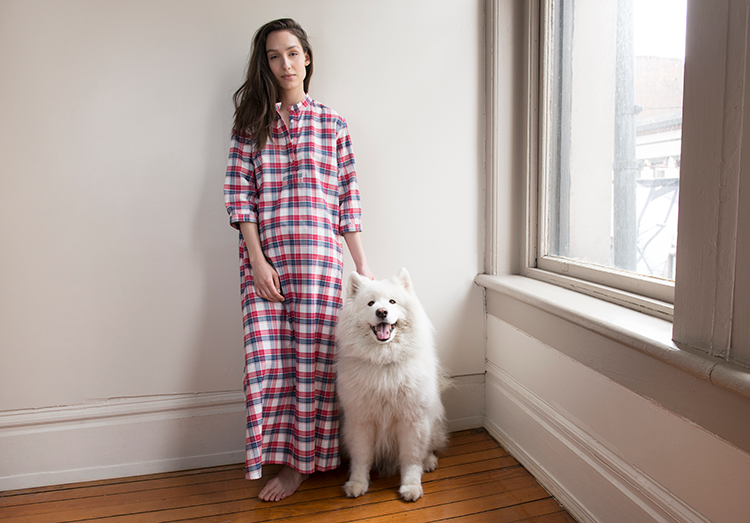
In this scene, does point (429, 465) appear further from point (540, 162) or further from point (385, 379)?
point (540, 162)

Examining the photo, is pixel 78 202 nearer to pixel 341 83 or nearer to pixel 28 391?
pixel 28 391

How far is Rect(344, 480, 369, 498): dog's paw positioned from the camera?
1710 millimetres

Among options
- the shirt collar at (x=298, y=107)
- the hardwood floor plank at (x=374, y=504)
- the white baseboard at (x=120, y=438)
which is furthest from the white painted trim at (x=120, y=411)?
the shirt collar at (x=298, y=107)

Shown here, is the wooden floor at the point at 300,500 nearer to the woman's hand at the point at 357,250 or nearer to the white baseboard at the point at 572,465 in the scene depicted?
the white baseboard at the point at 572,465

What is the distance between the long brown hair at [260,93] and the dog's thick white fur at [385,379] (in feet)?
Result: 2.19

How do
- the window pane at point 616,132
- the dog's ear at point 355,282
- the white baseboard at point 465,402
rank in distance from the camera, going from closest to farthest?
the window pane at point 616,132 < the dog's ear at point 355,282 < the white baseboard at point 465,402

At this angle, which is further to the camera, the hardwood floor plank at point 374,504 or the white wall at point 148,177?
the white wall at point 148,177

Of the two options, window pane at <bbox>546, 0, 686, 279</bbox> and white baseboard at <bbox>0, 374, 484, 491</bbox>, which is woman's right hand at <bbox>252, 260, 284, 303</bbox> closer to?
white baseboard at <bbox>0, 374, 484, 491</bbox>

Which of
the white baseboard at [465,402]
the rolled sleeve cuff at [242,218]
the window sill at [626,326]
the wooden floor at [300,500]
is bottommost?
the wooden floor at [300,500]

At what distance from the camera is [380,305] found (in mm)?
1627

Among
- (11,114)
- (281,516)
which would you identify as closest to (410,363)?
(281,516)

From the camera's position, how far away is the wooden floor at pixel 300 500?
1.62 meters

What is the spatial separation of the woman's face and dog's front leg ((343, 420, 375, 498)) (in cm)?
131

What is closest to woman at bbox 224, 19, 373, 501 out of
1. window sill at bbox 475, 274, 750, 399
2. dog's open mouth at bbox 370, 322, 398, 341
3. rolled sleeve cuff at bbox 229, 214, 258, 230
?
rolled sleeve cuff at bbox 229, 214, 258, 230
